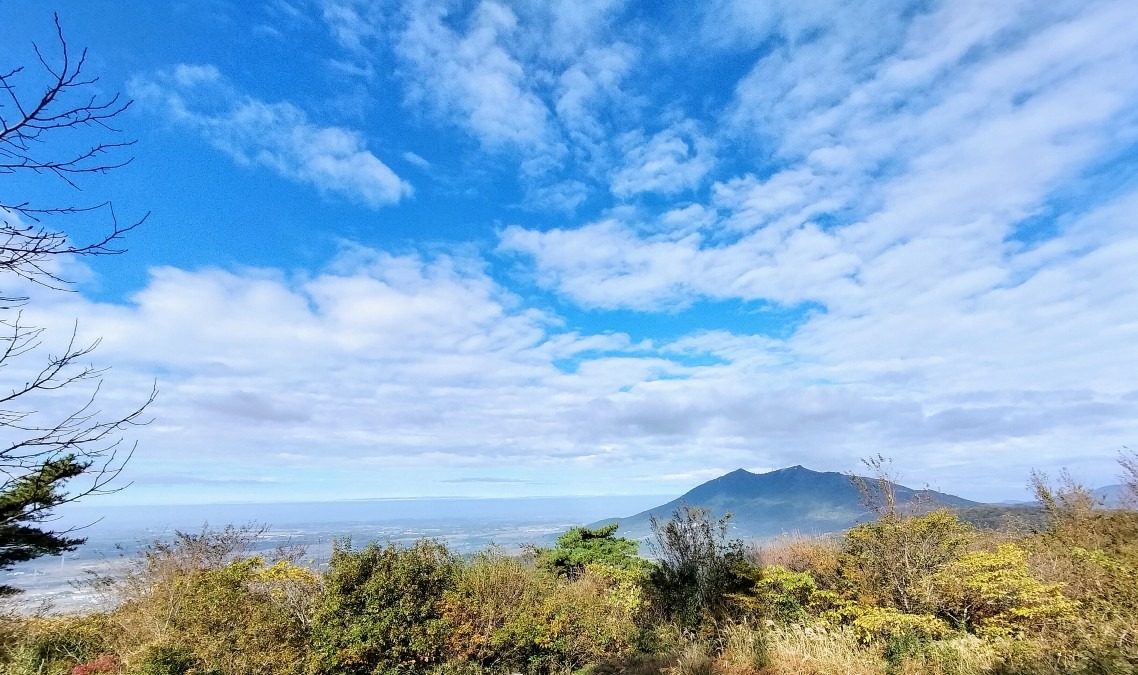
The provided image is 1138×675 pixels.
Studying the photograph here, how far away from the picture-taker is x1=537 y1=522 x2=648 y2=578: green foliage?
73.3 ft

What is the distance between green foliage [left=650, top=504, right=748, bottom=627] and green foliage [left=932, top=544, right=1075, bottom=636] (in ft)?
15.1

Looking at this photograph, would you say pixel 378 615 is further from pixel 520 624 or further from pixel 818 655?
pixel 818 655

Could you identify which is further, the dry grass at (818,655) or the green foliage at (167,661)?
the green foliage at (167,661)

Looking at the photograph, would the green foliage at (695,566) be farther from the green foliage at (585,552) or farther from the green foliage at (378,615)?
the green foliage at (585,552)

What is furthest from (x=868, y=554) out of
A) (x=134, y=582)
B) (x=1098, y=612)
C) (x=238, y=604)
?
(x=134, y=582)

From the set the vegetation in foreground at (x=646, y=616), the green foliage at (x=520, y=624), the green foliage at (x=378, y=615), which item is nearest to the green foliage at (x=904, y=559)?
the vegetation in foreground at (x=646, y=616)

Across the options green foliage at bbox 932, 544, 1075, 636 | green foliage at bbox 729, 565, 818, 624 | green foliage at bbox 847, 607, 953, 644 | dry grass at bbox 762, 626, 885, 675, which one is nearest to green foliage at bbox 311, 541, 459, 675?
dry grass at bbox 762, 626, 885, 675

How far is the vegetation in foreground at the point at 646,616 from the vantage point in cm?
866

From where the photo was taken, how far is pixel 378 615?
891 centimetres

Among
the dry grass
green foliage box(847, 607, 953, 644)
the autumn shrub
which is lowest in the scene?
the dry grass

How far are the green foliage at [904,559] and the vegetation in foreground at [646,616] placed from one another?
4cm

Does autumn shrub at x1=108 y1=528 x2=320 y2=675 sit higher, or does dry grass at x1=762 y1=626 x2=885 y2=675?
autumn shrub at x1=108 y1=528 x2=320 y2=675

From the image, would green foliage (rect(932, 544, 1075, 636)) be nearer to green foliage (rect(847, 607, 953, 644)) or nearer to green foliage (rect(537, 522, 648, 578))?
green foliage (rect(847, 607, 953, 644))

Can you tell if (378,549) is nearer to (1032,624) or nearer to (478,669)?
(478,669)
